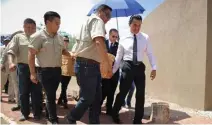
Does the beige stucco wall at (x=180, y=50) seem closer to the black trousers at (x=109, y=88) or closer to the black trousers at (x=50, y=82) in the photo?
the black trousers at (x=109, y=88)

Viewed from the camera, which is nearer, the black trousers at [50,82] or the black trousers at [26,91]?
the black trousers at [50,82]

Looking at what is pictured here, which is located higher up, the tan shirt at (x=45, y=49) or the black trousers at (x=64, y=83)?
the tan shirt at (x=45, y=49)

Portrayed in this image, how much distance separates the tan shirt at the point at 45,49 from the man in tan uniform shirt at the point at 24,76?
66cm

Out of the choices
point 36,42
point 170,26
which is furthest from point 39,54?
point 170,26

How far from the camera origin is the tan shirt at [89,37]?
465cm

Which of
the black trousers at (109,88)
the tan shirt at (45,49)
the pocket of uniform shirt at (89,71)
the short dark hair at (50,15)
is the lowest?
the black trousers at (109,88)

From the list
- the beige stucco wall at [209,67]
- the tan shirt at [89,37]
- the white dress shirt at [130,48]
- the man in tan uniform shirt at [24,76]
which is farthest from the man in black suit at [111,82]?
the beige stucco wall at [209,67]

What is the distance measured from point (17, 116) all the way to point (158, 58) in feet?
13.4

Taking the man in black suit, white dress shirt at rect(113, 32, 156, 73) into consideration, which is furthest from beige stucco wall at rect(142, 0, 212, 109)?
the man in black suit

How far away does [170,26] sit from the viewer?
8.10 m

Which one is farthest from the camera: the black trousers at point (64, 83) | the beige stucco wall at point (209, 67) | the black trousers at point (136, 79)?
the black trousers at point (64, 83)

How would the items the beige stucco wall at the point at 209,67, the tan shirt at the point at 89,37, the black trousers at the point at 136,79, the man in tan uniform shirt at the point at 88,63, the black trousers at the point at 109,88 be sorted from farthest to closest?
1. the beige stucco wall at the point at 209,67
2. the black trousers at the point at 109,88
3. the black trousers at the point at 136,79
4. the man in tan uniform shirt at the point at 88,63
5. the tan shirt at the point at 89,37

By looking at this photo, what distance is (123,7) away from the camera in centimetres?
721

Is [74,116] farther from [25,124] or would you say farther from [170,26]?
[170,26]
